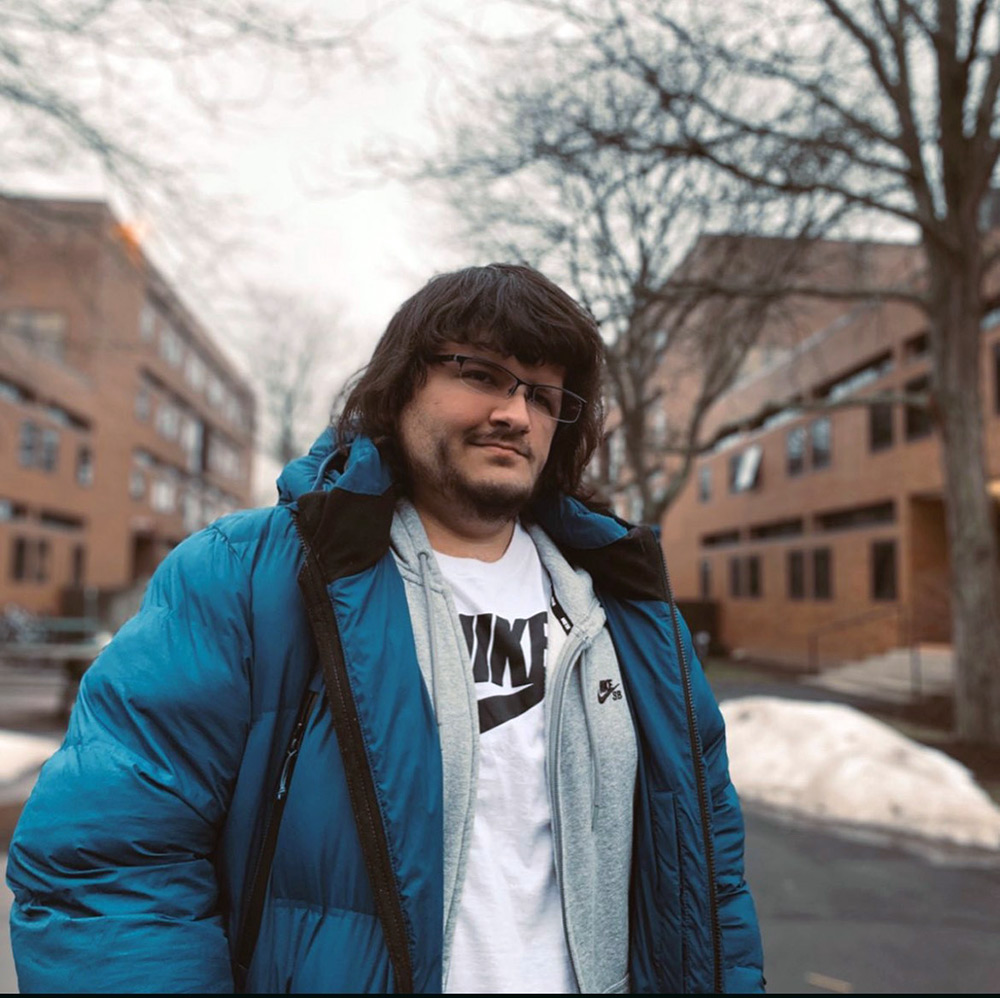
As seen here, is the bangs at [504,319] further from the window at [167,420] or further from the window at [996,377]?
the window at [167,420]

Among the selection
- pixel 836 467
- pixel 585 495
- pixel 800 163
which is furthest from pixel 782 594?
pixel 585 495

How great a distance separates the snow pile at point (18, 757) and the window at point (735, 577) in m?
27.2

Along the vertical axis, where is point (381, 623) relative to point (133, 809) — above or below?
above

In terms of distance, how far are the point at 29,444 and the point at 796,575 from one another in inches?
1081

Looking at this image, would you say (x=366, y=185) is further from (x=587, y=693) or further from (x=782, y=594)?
(x=782, y=594)

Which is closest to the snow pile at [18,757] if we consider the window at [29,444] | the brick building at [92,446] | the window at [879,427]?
the brick building at [92,446]

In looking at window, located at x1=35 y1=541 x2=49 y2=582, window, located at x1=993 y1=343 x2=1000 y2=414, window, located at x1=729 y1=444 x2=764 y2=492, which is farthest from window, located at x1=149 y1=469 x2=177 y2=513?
window, located at x1=993 y1=343 x2=1000 y2=414

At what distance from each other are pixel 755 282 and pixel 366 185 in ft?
17.1

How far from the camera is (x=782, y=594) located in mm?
28969

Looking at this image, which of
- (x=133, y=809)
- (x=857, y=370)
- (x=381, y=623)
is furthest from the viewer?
(x=857, y=370)

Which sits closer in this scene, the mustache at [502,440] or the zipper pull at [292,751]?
the zipper pull at [292,751]

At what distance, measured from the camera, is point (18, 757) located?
7711 millimetres

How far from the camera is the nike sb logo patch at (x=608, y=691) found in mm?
1740

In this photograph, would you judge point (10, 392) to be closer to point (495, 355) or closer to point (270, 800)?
point (495, 355)
